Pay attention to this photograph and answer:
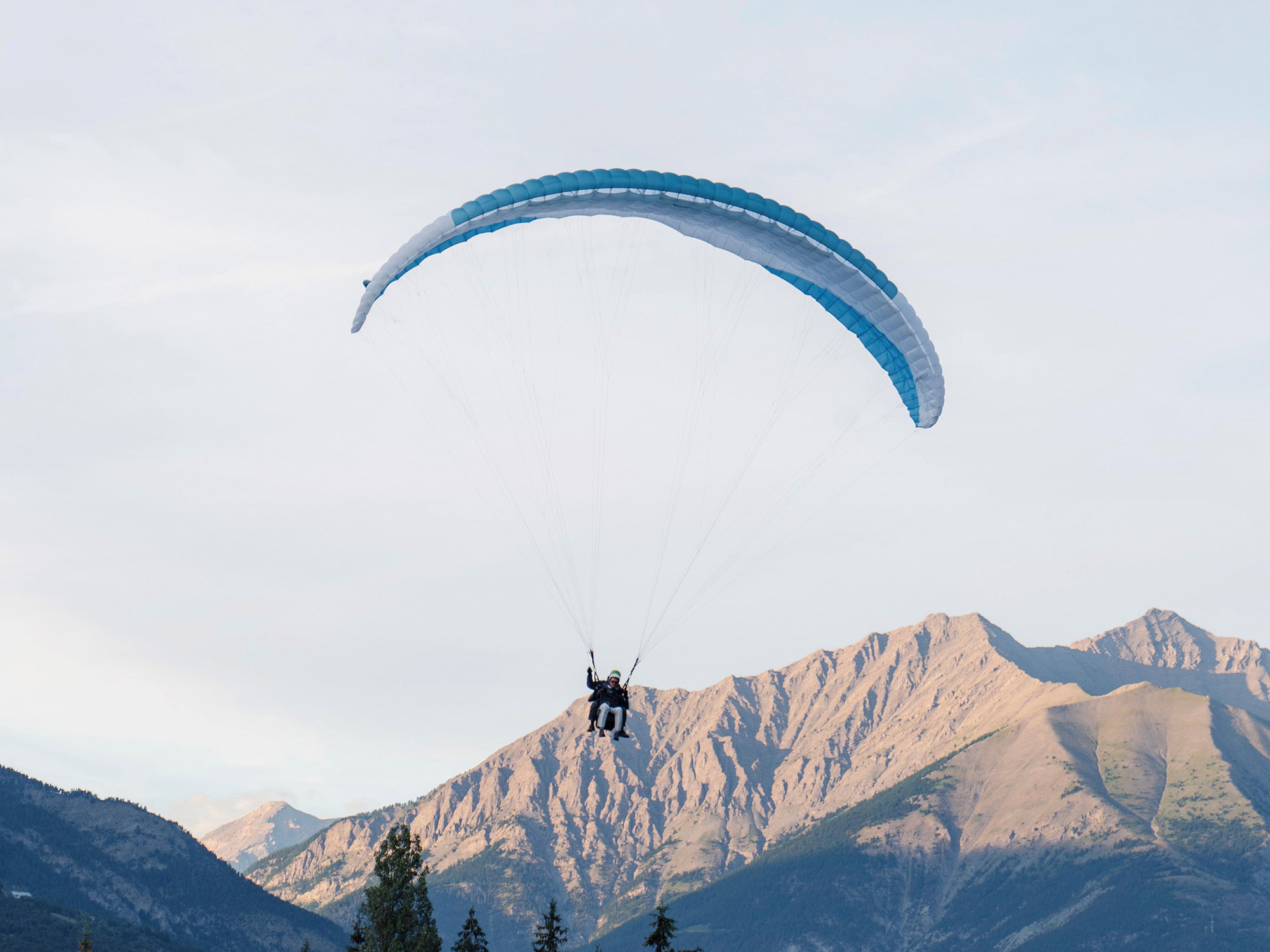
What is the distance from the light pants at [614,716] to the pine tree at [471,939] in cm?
4080

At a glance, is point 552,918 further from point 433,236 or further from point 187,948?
point 187,948

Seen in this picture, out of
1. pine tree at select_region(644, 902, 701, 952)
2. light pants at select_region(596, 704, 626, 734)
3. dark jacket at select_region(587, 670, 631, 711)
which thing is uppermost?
dark jacket at select_region(587, 670, 631, 711)

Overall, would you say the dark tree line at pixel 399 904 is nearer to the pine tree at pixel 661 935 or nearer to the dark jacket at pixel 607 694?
the pine tree at pixel 661 935

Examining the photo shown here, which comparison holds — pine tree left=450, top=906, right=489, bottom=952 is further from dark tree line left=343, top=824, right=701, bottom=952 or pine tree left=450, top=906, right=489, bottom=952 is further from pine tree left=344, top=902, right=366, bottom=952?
dark tree line left=343, top=824, right=701, bottom=952

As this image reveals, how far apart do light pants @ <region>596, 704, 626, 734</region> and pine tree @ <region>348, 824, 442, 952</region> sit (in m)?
16.8

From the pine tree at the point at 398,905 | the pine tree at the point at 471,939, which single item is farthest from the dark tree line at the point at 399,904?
the pine tree at the point at 471,939

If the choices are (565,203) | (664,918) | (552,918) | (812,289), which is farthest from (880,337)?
(552,918)

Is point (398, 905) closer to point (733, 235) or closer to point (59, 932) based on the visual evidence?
point (733, 235)

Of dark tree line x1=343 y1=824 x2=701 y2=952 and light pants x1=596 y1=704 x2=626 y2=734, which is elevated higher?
light pants x1=596 y1=704 x2=626 y2=734

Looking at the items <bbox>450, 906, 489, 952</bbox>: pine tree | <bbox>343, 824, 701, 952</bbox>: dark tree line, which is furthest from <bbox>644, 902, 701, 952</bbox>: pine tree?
<bbox>450, 906, 489, 952</bbox>: pine tree

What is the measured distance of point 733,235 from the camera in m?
37.4

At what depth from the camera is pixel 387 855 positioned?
4953cm

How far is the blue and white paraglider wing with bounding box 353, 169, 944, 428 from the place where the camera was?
35.2 metres

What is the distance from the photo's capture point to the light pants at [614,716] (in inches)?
1302
